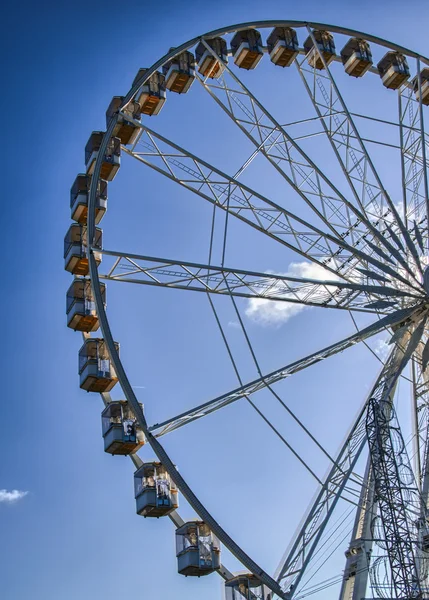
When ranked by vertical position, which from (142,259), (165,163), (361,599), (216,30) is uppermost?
(216,30)

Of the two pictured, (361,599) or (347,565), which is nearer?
(361,599)

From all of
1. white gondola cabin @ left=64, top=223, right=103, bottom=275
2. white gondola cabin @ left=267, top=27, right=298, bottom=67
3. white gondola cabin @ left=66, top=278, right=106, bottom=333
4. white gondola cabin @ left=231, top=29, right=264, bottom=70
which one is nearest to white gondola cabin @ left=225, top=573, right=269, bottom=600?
white gondola cabin @ left=66, top=278, right=106, bottom=333

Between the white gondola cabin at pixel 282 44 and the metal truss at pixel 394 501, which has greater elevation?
the white gondola cabin at pixel 282 44

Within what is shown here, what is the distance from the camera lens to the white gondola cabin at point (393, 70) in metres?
32.8

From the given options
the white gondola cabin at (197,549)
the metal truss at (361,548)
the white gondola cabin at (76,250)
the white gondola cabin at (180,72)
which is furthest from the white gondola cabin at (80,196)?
the metal truss at (361,548)

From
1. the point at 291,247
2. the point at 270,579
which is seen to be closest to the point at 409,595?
the point at 270,579

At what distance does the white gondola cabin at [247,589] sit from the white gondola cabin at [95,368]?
6.40m

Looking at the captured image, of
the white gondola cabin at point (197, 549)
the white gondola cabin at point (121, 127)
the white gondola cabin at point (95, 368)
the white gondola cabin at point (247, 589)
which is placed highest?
the white gondola cabin at point (121, 127)

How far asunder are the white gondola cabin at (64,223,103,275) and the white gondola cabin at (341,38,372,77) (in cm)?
1044

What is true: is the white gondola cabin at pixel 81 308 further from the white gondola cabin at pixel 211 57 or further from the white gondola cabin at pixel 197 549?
the white gondola cabin at pixel 211 57

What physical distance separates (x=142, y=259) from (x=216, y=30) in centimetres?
869

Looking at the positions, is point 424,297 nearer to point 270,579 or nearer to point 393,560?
point 393,560

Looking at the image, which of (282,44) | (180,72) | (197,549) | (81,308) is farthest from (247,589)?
(282,44)

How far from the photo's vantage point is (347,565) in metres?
24.6
